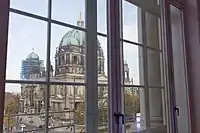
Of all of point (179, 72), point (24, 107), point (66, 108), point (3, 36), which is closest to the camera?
point (3, 36)

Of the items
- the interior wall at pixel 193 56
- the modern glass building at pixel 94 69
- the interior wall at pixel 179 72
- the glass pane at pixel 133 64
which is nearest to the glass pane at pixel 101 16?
the modern glass building at pixel 94 69

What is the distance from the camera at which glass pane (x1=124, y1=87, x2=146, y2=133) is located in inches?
63.1

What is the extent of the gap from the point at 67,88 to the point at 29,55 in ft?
0.90

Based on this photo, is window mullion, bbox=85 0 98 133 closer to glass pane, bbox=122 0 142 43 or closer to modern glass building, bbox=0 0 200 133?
modern glass building, bbox=0 0 200 133

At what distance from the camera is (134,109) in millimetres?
1683

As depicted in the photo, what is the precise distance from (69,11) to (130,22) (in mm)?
557

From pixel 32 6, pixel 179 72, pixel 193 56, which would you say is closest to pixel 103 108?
pixel 32 6

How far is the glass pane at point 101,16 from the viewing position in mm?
1477

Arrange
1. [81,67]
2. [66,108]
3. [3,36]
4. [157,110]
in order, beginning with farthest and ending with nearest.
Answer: [157,110] → [81,67] → [66,108] → [3,36]

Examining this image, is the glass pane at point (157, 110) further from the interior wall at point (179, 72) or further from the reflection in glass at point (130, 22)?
the reflection in glass at point (130, 22)

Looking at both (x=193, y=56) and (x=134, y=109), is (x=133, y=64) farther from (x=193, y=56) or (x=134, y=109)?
(x=193, y=56)

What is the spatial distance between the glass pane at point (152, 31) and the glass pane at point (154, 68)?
62 mm

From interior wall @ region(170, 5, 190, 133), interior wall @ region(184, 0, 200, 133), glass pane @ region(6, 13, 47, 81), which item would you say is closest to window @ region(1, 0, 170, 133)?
glass pane @ region(6, 13, 47, 81)

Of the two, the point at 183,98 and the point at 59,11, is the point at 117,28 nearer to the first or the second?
the point at 59,11
